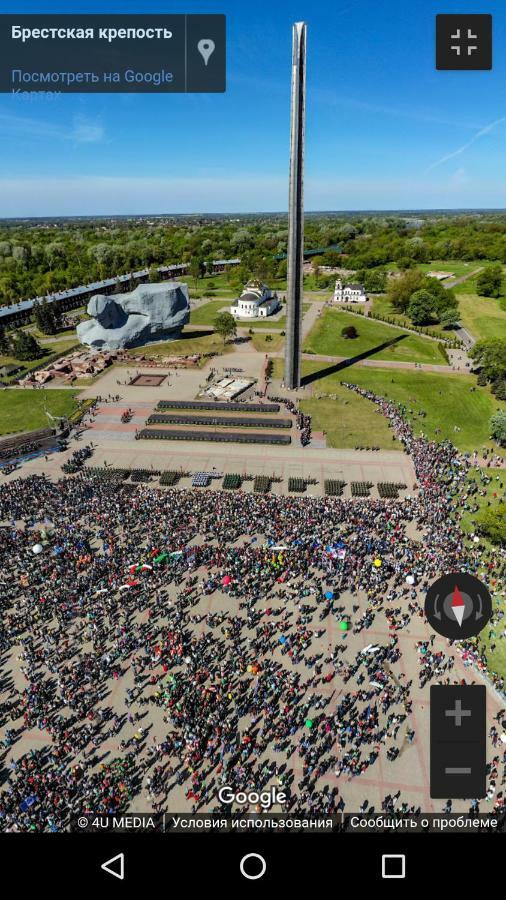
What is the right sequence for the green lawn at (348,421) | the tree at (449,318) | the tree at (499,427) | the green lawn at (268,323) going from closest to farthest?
1. the tree at (499,427)
2. the green lawn at (348,421)
3. the tree at (449,318)
4. the green lawn at (268,323)

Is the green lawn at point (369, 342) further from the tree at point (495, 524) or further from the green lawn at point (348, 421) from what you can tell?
the tree at point (495, 524)

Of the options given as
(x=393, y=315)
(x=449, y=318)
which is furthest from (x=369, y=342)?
(x=393, y=315)

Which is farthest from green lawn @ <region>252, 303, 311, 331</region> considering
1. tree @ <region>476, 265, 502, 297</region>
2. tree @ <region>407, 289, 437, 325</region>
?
tree @ <region>476, 265, 502, 297</region>

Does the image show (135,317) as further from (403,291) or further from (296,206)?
(403,291)

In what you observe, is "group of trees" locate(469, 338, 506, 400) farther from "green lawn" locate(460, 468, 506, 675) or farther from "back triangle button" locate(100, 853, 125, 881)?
"back triangle button" locate(100, 853, 125, 881)

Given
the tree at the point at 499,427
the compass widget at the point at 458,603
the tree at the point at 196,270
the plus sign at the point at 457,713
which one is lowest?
the plus sign at the point at 457,713

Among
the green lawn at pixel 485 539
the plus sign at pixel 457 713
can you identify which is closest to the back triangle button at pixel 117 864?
the plus sign at pixel 457 713

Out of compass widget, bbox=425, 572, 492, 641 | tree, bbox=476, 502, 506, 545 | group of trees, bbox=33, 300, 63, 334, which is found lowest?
tree, bbox=476, 502, 506, 545
